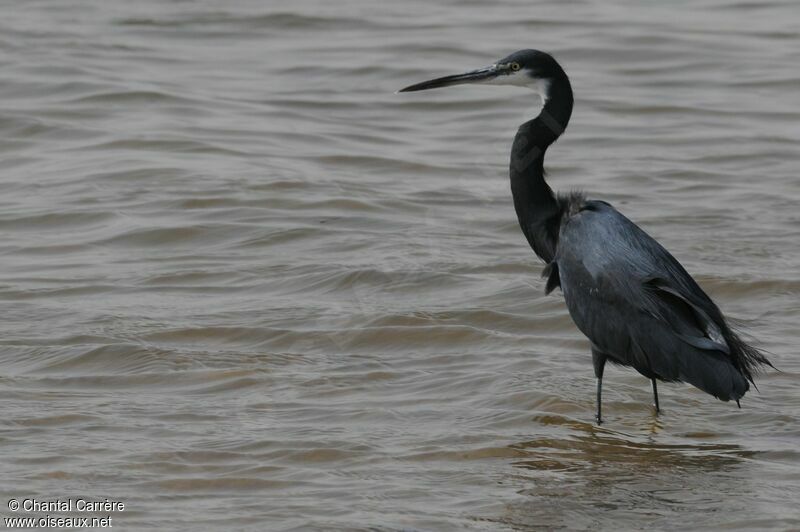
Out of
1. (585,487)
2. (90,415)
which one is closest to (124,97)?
(90,415)

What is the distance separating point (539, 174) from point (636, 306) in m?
1.05

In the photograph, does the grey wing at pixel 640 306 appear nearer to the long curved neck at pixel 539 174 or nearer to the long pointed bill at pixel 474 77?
the long curved neck at pixel 539 174

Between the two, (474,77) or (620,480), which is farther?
(474,77)

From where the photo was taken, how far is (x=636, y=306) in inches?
268


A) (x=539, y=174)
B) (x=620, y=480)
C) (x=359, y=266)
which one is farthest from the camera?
(x=359, y=266)

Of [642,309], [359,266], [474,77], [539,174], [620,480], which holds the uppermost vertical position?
[474,77]

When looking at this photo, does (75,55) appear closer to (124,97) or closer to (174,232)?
(124,97)

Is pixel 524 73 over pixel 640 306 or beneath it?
over

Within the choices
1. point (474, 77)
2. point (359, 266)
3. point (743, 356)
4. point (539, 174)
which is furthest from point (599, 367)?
point (359, 266)

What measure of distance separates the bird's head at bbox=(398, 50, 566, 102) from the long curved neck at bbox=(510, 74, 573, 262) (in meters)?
0.04

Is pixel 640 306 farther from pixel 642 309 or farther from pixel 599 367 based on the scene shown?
pixel 599 367

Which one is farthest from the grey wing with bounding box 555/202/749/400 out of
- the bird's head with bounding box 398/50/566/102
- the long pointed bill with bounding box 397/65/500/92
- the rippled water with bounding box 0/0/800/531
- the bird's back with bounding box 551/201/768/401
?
the long pointed bill with bounding box 397/65/500/92

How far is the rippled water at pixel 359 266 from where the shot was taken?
6012mm

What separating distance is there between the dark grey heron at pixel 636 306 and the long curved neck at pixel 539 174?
0.02m
